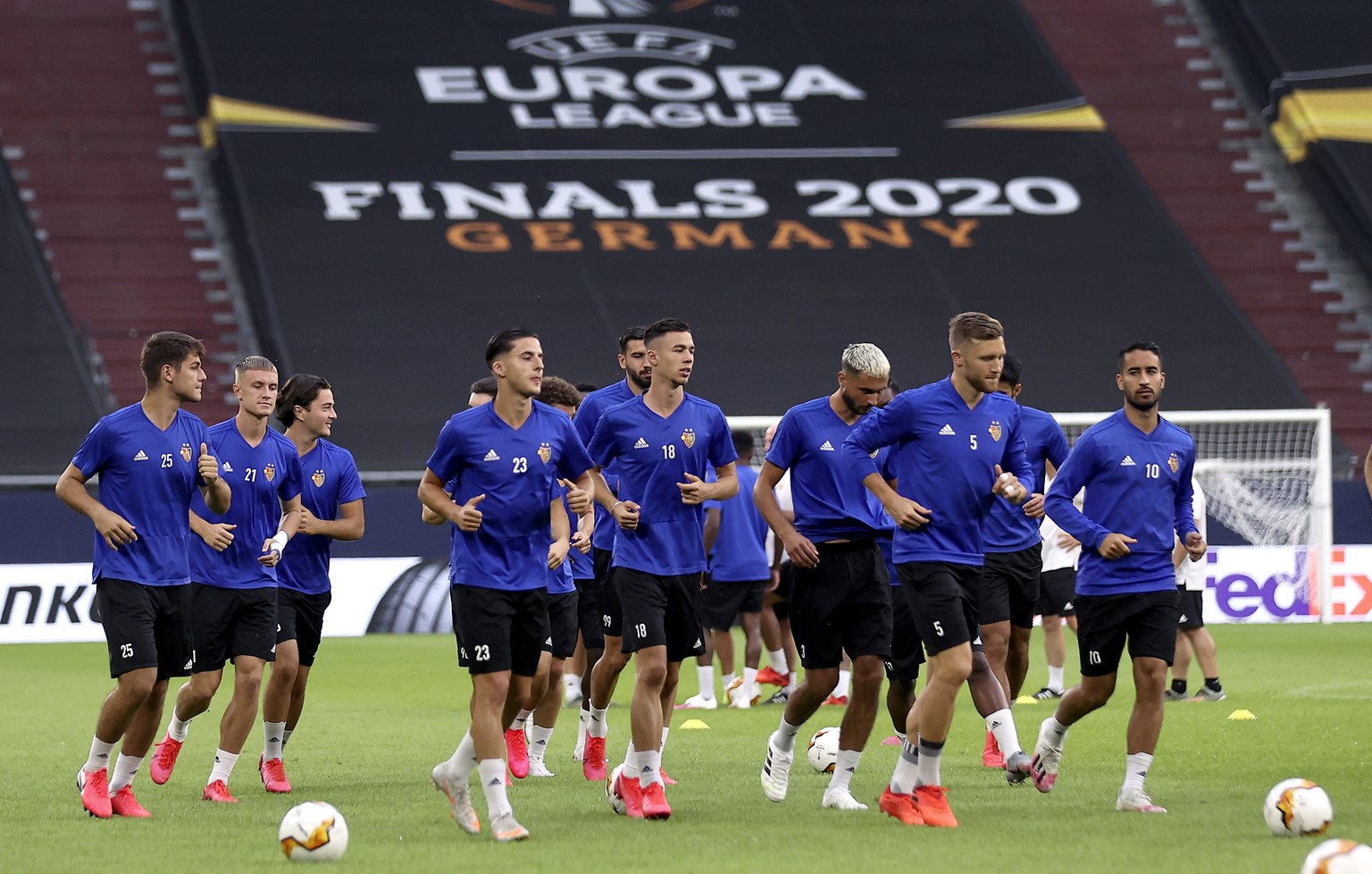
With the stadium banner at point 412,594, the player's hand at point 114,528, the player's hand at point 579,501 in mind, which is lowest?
the stadium banner at point 412,594

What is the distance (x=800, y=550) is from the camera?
27.2 ft

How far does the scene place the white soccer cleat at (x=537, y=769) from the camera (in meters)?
10.0

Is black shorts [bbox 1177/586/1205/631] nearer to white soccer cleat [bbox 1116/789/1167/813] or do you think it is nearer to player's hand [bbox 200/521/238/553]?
white soccer cleat [bbox 1116/789/1167/813]

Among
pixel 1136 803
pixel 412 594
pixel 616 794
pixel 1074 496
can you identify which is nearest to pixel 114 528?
pixel 616 794

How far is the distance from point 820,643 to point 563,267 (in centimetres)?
1972

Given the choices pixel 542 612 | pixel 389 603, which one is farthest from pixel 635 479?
pixel 389 603

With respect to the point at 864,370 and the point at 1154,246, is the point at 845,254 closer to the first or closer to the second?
the point at 1154,246

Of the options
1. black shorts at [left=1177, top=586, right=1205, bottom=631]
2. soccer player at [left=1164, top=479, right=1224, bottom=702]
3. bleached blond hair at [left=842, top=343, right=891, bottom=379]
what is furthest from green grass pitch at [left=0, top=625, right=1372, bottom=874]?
bleached blond hair at [left=842, top=343, right=891, bottom=379]

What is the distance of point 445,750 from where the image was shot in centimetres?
1109

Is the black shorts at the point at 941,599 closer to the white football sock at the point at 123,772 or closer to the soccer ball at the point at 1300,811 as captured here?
the soccer ball at the point at 1300,811

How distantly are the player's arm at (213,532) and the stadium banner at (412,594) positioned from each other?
11.6 meters

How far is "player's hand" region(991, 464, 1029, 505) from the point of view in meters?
7.94

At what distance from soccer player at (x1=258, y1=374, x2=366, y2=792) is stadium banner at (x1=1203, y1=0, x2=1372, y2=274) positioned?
78.4 ft

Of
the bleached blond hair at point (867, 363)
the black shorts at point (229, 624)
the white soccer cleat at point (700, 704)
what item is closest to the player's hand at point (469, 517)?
the black shorts at point (229, 624)
